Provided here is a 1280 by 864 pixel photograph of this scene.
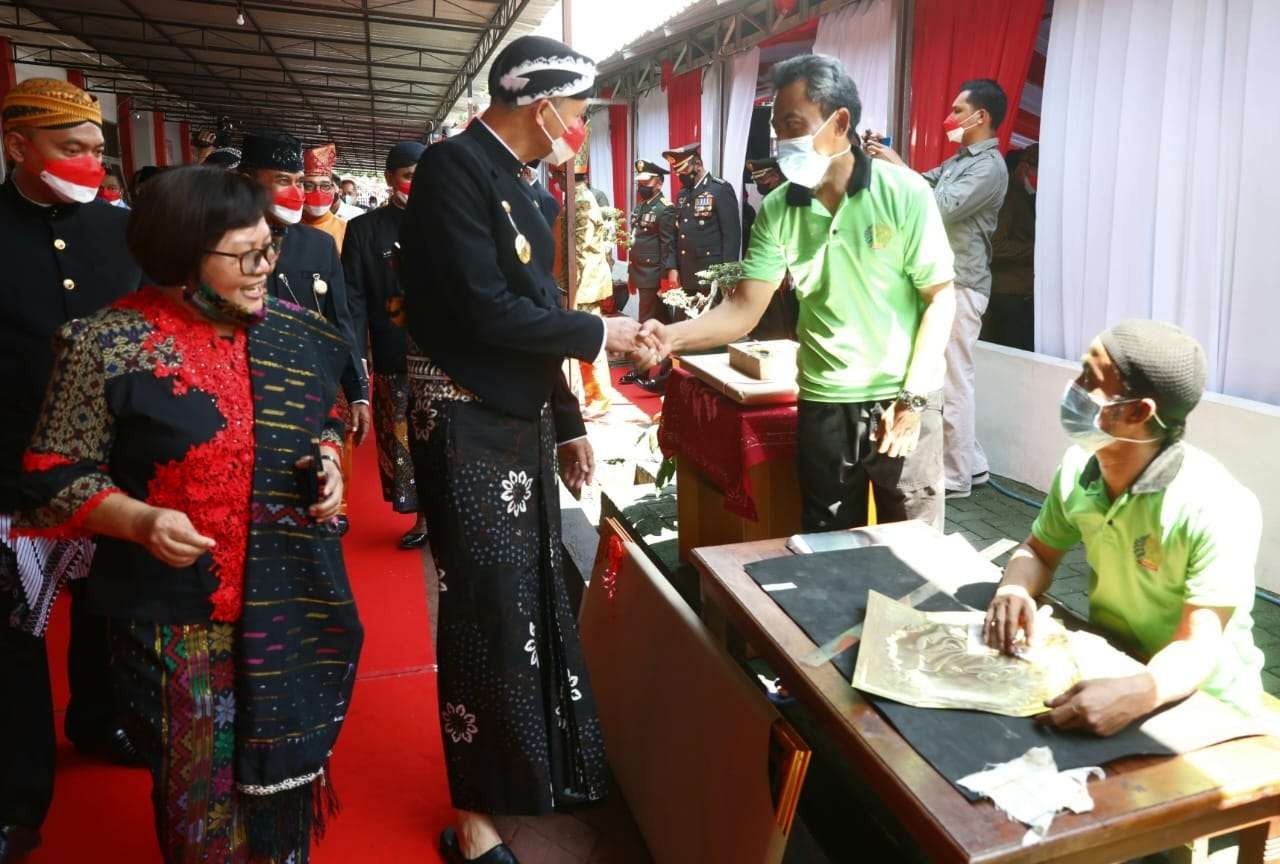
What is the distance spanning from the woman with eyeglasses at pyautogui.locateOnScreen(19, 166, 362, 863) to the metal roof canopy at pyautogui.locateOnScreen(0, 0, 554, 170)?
363 inches

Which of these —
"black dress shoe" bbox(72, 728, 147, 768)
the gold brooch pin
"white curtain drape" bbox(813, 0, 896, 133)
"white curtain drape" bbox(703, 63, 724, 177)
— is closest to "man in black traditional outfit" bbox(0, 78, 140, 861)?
"black dress shoe" bbox(72, 728, 147, 768)

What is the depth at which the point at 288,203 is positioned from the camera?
315cm

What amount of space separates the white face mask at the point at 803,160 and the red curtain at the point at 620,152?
10.4 metres

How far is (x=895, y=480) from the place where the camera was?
107 inches

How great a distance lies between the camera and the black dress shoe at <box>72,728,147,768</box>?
2.58m

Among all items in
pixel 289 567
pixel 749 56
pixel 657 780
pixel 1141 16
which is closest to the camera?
pixel 289 567

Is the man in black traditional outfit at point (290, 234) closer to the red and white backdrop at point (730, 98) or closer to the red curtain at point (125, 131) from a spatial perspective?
the red and white backdrop at point (730, 98)

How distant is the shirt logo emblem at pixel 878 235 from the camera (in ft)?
8.31

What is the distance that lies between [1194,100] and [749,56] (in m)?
5.30

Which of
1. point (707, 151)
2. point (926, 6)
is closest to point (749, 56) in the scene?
point (707, 151)

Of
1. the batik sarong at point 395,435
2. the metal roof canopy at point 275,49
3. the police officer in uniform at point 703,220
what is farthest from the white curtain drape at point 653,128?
the batik sarong at point 395,435

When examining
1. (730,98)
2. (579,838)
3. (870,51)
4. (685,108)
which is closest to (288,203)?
(579,838)

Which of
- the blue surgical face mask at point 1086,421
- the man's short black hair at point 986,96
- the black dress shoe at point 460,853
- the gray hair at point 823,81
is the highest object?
the man's short black hair at point 986,96

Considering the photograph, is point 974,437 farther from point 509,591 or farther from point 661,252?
point 661,252
